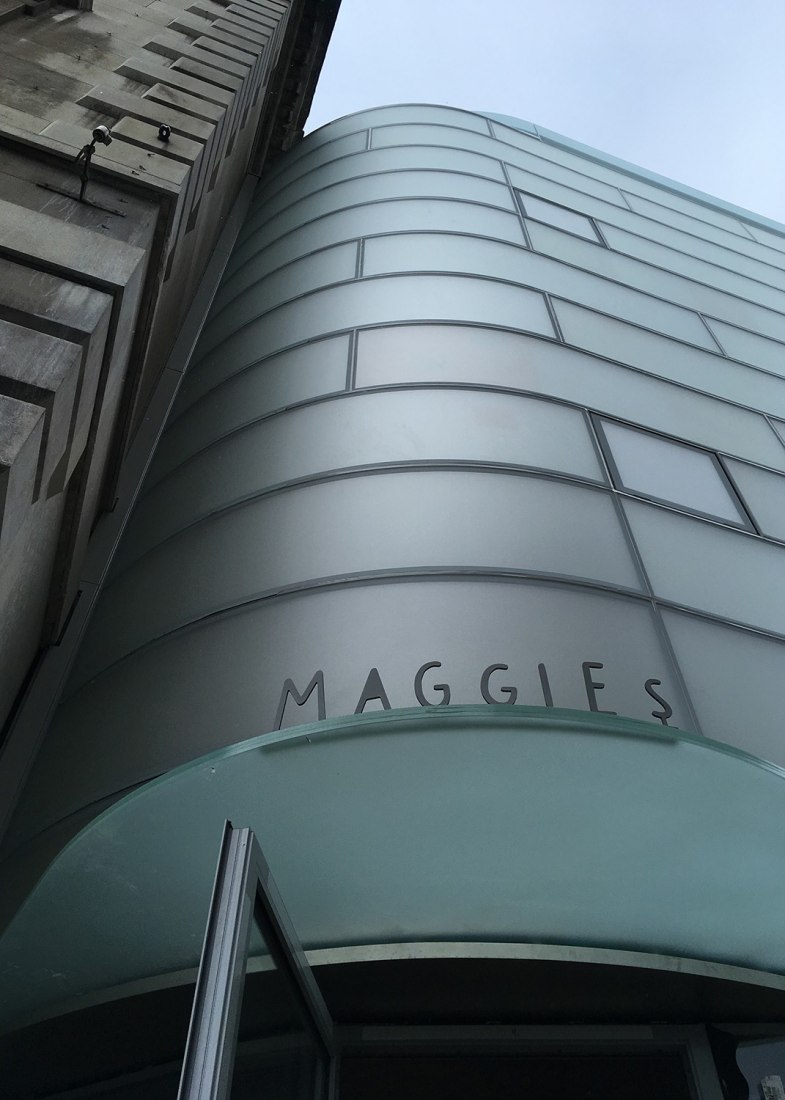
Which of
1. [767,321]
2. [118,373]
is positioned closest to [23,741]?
[118,373]

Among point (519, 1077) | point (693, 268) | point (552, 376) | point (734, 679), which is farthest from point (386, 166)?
point (519, 1077)

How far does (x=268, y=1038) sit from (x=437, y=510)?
4.13 meters

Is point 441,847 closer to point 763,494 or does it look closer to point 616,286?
point 763,494

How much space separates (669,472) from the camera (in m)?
8.72

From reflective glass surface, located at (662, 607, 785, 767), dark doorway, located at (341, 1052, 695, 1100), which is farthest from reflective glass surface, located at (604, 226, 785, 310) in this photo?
dark doorway, located at (341, 1052, 695, 1100)

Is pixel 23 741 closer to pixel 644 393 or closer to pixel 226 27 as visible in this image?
pixel 644 393

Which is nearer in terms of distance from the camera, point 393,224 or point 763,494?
point 763,494

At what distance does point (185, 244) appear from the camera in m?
8.88

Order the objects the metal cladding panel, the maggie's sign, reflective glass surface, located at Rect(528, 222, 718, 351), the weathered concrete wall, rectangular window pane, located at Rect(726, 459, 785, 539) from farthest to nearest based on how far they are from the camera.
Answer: reflective glass surface, located at Rect(528, 222, 718, 351)
rectangular window pane, located at Rect(726, 459, 785, 539)
the metal cladding panel
the maggie's sign
the weathered concrete wall

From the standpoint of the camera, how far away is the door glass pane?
349cm

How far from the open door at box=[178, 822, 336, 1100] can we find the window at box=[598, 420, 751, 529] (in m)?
5.08

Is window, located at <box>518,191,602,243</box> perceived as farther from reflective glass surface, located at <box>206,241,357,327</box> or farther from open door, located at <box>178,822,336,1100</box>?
open door, located at <box>178,822,336,1100</box>

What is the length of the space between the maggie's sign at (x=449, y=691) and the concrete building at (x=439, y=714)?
0.8 inches

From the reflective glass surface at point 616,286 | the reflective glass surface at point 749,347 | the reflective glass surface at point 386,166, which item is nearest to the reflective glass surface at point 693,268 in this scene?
the reflective glass surface at point 616,286
